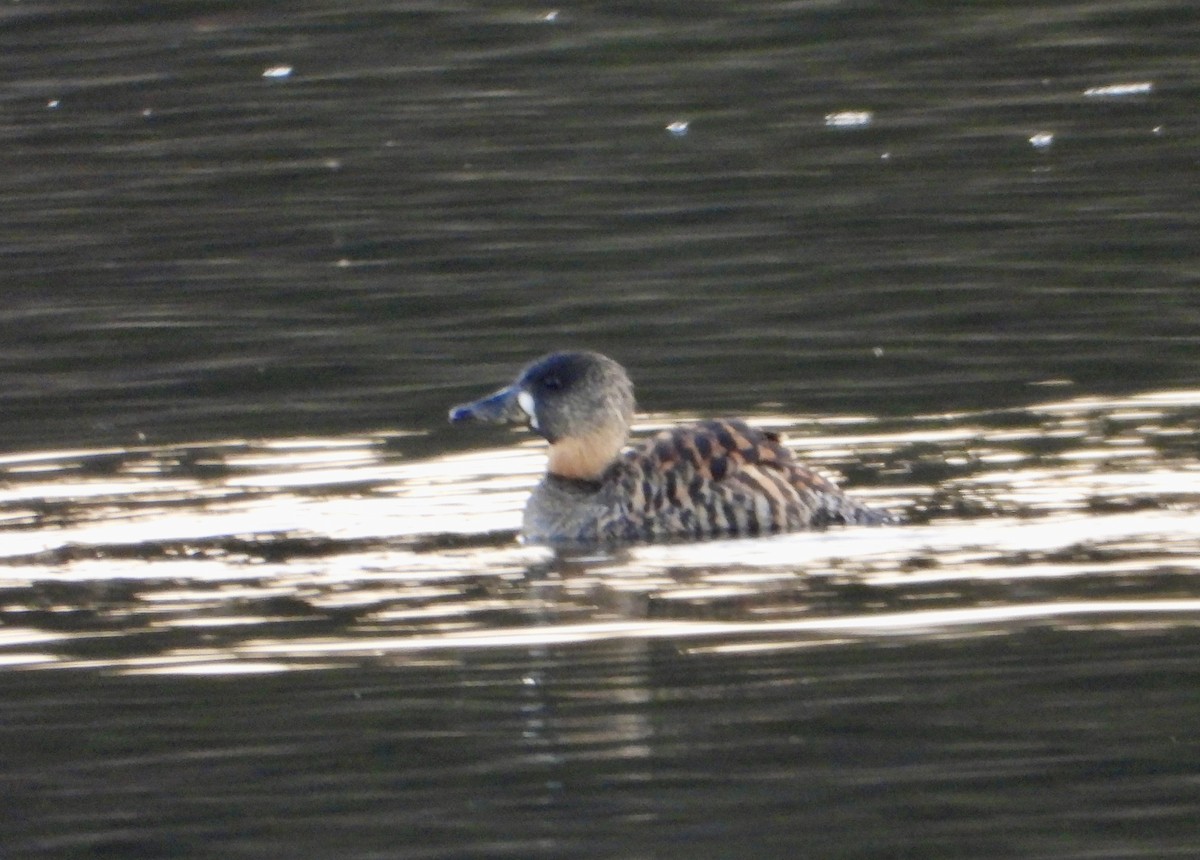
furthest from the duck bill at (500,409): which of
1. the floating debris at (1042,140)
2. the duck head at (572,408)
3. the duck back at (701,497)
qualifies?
the floating debris at (1042,140)

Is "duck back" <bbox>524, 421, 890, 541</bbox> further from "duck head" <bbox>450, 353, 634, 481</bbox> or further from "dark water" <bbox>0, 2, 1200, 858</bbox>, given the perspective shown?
"duck head" <bbox>450, 353, 634, 481</bbox>

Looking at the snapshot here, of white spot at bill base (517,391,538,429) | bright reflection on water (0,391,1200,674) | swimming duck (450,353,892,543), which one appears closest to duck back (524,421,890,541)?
swimming duck (450,353,892,543)

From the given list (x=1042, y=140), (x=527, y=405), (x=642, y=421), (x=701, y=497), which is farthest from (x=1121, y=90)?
(x=701, y=497)

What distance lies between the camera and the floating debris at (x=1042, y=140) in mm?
19359

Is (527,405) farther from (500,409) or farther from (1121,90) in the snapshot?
(1121,90)

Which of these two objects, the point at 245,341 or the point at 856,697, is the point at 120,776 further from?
the point at 245,341

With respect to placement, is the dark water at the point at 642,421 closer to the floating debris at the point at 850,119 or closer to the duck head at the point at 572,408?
the floating debris at the point at 850,119

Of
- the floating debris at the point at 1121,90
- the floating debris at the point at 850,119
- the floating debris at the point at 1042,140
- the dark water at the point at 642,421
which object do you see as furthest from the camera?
the floating debris at the point at 1121,90

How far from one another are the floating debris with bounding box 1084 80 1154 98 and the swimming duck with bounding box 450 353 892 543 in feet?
31.3

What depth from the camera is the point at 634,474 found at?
11383 mm

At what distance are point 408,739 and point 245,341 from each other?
734 cm

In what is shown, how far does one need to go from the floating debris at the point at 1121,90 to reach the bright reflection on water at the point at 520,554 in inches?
338

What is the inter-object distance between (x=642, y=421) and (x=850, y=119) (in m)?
7.41

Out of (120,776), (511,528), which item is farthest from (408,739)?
(511,528)
